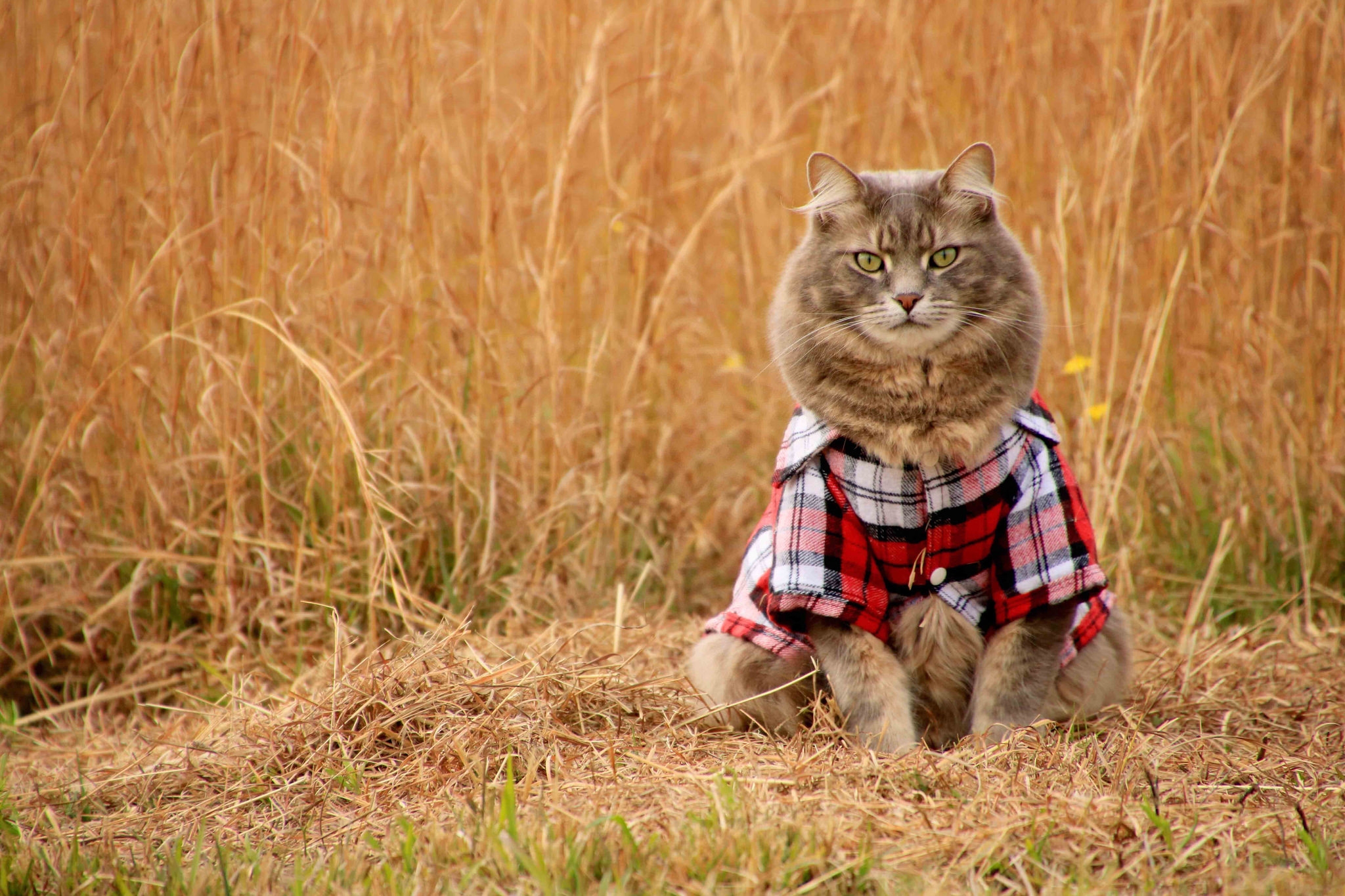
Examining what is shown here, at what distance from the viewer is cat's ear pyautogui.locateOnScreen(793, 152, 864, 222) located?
78.0 inches

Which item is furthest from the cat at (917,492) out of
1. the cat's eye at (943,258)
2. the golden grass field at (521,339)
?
the golden grass field at (521,339)

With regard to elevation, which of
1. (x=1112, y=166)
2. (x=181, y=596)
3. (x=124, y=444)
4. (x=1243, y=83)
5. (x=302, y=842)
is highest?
(x=1243, y=83)

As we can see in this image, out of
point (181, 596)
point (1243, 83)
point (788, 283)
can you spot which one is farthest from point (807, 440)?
point (1243, 83)

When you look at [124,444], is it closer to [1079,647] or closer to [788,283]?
[788,283]

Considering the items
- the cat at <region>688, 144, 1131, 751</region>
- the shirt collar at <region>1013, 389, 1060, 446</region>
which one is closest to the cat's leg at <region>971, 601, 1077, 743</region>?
the cat at <region>688, 144, 1131, 751</region>

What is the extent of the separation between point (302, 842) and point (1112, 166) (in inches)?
94.6

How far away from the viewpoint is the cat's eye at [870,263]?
1958mm

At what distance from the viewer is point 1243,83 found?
2.87 metres

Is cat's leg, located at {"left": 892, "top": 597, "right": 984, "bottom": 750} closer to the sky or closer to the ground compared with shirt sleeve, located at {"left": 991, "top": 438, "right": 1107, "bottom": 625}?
closer to the ground

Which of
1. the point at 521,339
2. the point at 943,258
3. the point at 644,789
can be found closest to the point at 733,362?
the point at 521,339

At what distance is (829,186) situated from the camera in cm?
203

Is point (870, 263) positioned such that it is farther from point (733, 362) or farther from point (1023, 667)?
point (733, 362)

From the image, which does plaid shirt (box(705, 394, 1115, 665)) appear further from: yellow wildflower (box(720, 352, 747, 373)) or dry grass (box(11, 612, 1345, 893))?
yellow wildflower (box(720, 352, 747, 373))

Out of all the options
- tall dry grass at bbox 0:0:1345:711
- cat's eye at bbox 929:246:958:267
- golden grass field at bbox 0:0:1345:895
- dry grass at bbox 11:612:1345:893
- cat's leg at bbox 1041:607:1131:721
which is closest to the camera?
dry grass at bbox 11:612:1345:893
